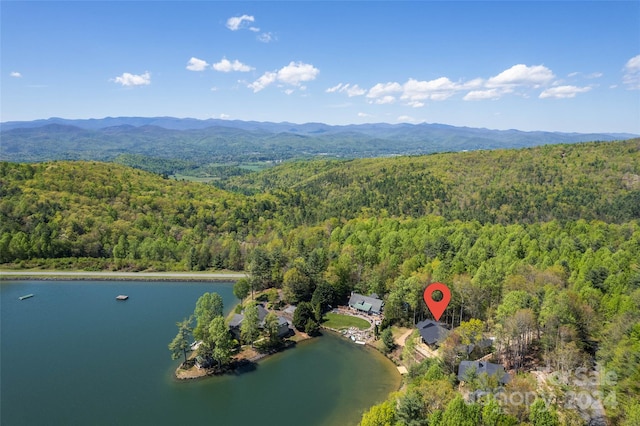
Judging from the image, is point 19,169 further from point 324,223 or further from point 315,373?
point 315,373

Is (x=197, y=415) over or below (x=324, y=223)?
below

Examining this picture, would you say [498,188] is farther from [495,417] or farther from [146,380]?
[146,380]

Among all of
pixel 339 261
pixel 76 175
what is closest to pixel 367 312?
pixel 339 261

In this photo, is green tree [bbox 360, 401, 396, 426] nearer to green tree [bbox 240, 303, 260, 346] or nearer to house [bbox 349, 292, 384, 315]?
green tree [bbox 240, 303, 260, 346]

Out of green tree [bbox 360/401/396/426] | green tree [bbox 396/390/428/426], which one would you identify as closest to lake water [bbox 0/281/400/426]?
green tree [bbox 360/401/396/426]

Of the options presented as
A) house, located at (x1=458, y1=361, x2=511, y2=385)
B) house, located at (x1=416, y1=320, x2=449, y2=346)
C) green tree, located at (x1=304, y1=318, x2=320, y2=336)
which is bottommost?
green tree, located at (x1=304, y1=318, x2=320, y2=336)

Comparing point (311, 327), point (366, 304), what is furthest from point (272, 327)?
point (366, 304)

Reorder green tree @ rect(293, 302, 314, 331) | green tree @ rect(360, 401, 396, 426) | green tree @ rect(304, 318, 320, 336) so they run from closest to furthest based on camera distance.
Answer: green tree @ rect(360, 401, 396, 426)
green tree @ rect(304, 318, 320, 336)
green tree @ rect(293, 302, 314, 331)
